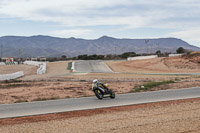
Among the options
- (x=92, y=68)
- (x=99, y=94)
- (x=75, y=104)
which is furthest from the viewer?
(x=92, y=68)

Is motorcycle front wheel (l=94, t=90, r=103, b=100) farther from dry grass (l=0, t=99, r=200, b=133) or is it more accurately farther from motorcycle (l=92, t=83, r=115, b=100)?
dry grass (l=0, t=99, r=200, b=133)

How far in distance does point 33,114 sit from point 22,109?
5.17 feet

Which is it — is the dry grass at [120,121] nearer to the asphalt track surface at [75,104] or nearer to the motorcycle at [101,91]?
the asphalt track surface at [75,104]

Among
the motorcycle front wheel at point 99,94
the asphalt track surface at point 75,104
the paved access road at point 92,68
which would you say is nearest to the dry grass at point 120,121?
the asphalt track surface at point 75,104

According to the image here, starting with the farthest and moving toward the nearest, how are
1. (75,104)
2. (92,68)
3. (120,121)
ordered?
(92,68)
(75,104)
(120,121)

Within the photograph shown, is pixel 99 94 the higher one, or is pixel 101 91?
pixel 101 91

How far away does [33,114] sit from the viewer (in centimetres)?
1362

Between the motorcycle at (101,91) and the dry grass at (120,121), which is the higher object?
the motorcycle at (101,91)

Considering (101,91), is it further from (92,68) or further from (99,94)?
(92,68)

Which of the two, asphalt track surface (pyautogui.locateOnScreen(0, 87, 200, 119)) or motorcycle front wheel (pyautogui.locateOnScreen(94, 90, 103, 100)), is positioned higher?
motorcycle front wheel (pyautogui.locateOnScreen(94, 90, 103, 100))

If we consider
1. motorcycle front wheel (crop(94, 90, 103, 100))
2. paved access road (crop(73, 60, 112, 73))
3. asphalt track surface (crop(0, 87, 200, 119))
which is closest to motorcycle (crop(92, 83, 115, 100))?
motorcycle front wheel (crop(94, 90, 103, 100))

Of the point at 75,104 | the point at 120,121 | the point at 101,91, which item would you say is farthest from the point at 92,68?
the point at 120,121

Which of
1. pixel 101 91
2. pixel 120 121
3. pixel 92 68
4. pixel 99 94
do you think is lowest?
pixel 120 121

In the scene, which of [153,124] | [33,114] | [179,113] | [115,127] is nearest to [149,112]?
[179,113]
